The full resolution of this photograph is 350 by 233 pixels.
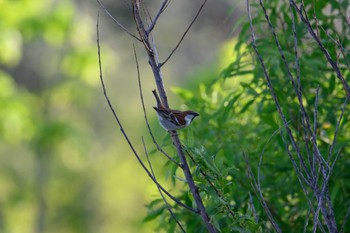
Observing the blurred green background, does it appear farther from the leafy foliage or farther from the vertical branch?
the vertical branch

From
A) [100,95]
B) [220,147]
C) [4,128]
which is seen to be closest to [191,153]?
[220,147]

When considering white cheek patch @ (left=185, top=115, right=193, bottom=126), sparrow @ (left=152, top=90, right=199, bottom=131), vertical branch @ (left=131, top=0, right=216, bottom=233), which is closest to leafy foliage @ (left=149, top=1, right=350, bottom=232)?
white cheek patch @ (left=185, top=115, right=193, bottom=126)

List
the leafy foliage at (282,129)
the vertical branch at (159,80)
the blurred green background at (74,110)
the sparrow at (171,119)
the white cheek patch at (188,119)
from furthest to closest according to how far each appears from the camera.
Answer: the blurred green background at (74,110) → the leafy foliage at (282,129) → the white cheek patch at (188,119) → the sparrow at (171,119) → the vertical branch at (159,80)

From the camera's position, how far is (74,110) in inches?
712

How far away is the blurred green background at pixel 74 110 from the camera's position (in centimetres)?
1177

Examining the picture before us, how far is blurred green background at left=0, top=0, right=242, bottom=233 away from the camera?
1177 cm

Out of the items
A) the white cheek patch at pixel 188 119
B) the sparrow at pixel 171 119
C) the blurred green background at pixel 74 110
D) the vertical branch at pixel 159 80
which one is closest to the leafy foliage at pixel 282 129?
the white cheek patch at pixel 188 119

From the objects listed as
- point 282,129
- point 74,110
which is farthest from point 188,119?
point 74,110

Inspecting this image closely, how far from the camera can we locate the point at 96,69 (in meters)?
13.3

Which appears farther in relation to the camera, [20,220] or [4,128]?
[20,220]

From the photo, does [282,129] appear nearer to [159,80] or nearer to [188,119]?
[188,119]

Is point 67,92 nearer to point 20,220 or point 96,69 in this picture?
point 96,69

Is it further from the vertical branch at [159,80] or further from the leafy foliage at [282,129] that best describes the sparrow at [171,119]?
the leafy foliage at [282,129]

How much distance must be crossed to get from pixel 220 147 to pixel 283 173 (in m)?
0.40
